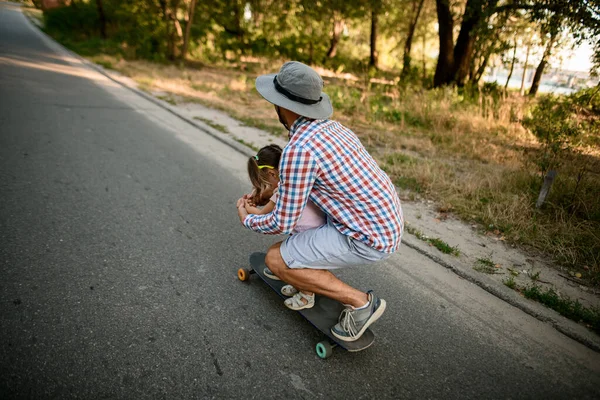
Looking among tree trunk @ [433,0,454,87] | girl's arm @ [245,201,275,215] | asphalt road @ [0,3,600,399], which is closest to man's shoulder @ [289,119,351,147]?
girl's arm @ [245,201,275,215]

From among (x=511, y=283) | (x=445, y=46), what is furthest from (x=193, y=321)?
(x=445, y=46)

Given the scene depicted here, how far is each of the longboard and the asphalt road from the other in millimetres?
111

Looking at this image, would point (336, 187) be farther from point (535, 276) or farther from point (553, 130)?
point (553, 130)

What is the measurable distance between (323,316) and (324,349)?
270mm

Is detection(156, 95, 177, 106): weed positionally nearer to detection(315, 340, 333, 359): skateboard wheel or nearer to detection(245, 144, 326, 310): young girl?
detection(245, 144, 326, 310): young girl

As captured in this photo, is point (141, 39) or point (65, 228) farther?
point (141, 39)

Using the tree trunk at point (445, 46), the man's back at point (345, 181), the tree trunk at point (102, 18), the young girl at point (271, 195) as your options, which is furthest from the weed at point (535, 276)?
the tree trunk at point (102, 18)

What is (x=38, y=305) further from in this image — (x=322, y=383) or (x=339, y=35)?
(x=339, y=35)

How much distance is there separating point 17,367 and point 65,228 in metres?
1.69

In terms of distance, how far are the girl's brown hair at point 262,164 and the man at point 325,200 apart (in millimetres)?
240

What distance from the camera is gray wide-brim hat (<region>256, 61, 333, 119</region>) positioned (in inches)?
80.0

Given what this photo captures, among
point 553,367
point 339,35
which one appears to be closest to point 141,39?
point 339,35

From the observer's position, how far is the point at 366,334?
2.45 meters

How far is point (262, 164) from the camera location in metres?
2.40
